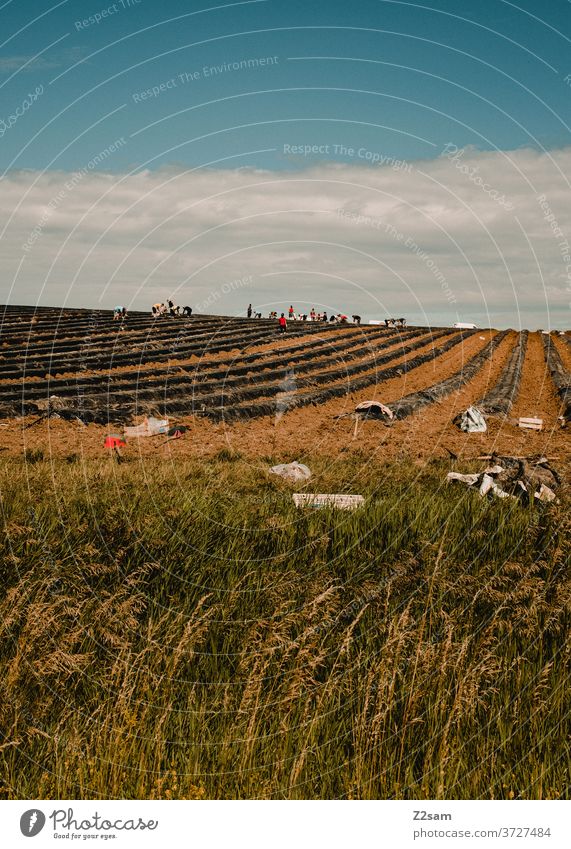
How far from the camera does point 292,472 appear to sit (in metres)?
10.3

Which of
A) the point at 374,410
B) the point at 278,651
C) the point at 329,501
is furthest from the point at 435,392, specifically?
the point at 278,651

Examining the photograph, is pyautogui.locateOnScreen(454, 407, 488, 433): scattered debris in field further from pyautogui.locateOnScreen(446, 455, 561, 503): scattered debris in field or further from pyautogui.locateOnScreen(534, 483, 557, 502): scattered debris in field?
pyautogui.locateOnScreen(534, 483, 557, 502): scattered debris in field

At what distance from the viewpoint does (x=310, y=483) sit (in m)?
9.76

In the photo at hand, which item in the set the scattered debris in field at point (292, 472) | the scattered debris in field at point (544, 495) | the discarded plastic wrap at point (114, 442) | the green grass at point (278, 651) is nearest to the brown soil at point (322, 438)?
the discarded plastic wrap at point (114, 442)

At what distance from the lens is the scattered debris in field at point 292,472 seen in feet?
33.1

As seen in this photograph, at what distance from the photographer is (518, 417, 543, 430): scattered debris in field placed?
16.0 m

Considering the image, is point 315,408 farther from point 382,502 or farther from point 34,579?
point 34,579

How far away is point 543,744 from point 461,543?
8.75 feet

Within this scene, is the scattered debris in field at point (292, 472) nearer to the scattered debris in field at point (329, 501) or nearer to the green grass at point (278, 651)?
the scattered debris in field at point (329, 501)

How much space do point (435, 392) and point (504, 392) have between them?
288 centimetres

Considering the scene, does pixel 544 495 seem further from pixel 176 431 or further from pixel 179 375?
pixel 179 375

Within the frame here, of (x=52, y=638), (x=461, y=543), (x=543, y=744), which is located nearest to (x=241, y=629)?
(x=52, y=638)

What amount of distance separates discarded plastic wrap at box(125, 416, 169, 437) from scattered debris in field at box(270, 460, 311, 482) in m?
4.93
